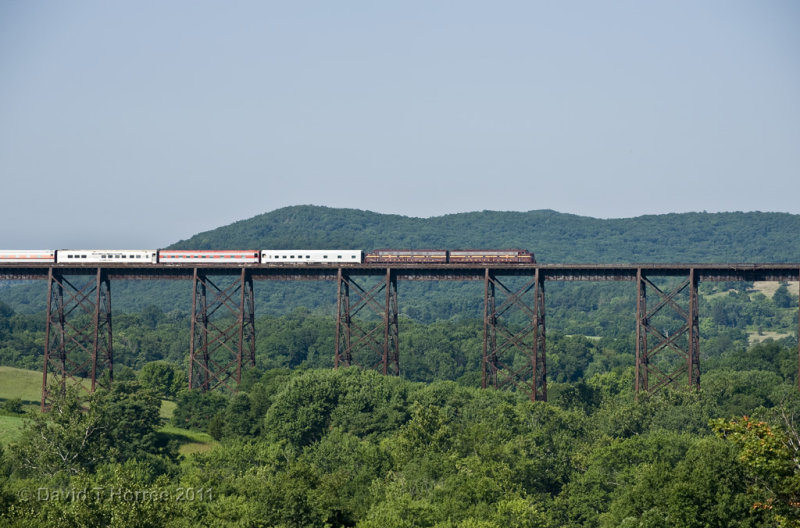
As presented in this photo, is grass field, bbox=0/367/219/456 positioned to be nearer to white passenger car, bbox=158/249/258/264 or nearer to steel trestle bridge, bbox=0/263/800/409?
steel trestle bridge, bbox=0/263/800/409

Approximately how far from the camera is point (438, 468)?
58.3 metres

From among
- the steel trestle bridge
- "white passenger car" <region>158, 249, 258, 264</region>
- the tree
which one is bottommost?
the tree

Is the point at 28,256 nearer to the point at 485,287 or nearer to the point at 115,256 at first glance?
the point at 115,256

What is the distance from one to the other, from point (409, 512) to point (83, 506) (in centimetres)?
1485

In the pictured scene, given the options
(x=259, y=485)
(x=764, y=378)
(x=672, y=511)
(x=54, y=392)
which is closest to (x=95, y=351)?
(x=54, y=392)

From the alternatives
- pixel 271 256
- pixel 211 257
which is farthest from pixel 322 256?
pixel 211 257

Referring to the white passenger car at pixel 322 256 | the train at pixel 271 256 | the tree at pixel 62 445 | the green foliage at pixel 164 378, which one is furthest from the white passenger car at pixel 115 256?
the tree at pixel 62 445

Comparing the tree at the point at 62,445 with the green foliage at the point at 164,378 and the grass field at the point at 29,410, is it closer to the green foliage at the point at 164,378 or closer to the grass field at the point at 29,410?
the grass field at the point at 29,410

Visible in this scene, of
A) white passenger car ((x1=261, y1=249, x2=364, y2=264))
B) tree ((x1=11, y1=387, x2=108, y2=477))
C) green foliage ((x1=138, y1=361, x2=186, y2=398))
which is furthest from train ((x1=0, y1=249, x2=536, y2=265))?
tree ((x1=11, y1=387, x2=108, y2=477))

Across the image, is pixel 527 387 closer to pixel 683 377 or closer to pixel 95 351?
pixel 95 351

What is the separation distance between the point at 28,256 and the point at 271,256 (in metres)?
22.5

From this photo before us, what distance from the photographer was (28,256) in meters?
91.8

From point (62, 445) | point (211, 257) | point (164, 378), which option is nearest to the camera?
point (62, 445)

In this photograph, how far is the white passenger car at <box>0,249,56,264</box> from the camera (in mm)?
91438
